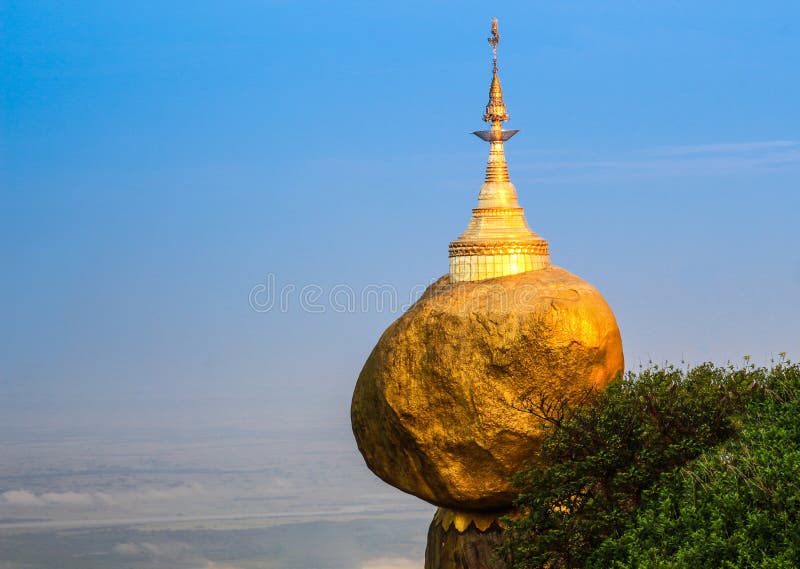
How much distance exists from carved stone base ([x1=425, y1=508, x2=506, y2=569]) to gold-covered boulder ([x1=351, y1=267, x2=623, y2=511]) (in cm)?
48

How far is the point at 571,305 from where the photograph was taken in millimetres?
27750

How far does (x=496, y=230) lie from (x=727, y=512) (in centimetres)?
841

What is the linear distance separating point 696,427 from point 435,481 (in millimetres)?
5422

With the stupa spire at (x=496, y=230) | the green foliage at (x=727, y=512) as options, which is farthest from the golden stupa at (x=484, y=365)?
the green foliage at (x=727, y=512)

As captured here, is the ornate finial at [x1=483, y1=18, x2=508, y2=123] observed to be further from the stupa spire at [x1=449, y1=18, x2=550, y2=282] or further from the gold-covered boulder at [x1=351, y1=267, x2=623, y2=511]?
the gold-covered boulder at [x1=351, y1=267, x2=623, y2=511]

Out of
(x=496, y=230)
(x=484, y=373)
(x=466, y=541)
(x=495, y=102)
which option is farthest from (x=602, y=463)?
(x=495, y=102)

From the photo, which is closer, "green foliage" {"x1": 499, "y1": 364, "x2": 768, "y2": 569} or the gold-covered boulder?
"green foliage" {"x1": 499, "y1": 364, "x2": 768, "y2": 569}

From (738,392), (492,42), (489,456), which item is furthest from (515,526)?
(492,42)

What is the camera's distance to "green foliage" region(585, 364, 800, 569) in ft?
73.7

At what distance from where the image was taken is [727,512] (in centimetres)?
2339

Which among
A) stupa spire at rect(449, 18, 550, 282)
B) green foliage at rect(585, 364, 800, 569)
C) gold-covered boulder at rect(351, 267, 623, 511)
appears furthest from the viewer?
stupa spire at rect(449, 18, 550, 282)

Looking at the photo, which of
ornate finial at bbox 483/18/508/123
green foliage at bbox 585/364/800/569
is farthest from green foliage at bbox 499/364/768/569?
ornate finial at bbox 483/18/508/123

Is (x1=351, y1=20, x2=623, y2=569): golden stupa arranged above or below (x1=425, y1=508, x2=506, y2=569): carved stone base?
above

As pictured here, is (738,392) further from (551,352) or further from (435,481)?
(435,481)
